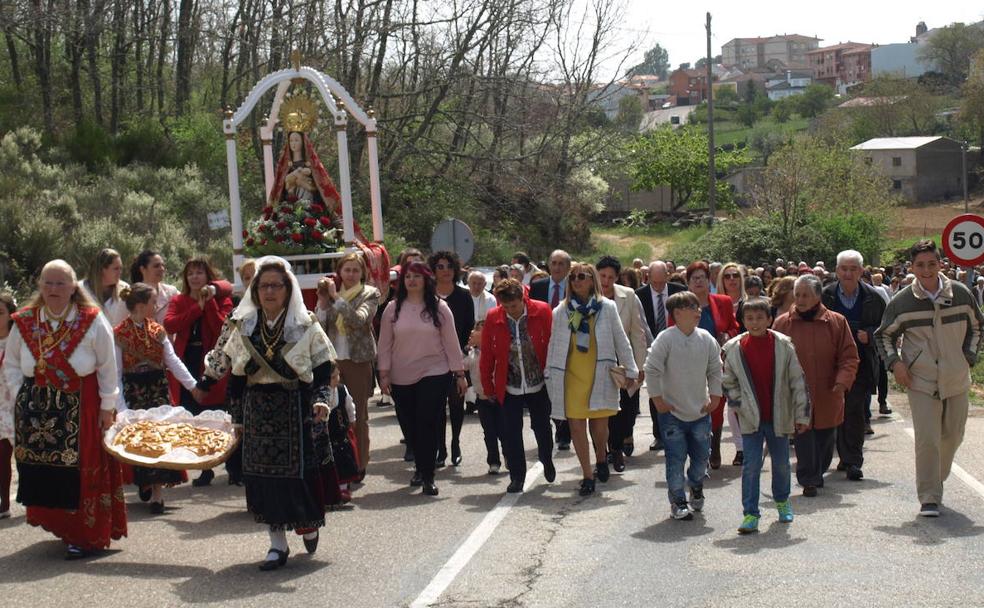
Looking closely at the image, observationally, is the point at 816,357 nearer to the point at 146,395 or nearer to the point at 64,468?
the point at 146,395

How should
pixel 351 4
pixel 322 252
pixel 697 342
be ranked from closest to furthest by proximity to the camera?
pixel 697 342, pixel 322 252, pixel 351 4

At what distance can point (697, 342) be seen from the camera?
10125 mm

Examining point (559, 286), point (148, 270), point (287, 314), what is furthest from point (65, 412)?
point (559, 286)

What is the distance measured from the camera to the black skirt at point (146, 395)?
10312mm

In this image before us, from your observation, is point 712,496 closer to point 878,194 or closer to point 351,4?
point 351,4

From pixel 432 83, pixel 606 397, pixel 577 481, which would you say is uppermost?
pixel 432 83

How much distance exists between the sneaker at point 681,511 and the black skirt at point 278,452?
2750 mm

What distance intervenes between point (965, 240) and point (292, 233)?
808 cm

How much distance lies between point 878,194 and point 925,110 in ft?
182

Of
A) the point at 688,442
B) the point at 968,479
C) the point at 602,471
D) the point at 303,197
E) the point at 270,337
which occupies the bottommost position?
the point at 968,479

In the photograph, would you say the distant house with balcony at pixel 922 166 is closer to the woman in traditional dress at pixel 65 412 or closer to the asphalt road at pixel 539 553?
the asphalt road at pixel 539 553

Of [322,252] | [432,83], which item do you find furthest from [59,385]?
[432,83]

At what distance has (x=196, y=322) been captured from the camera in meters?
11.8

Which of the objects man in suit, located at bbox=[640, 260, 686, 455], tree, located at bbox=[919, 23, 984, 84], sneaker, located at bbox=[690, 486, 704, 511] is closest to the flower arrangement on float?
man in suit, located at bbox=[640, 260, 686, 455]
